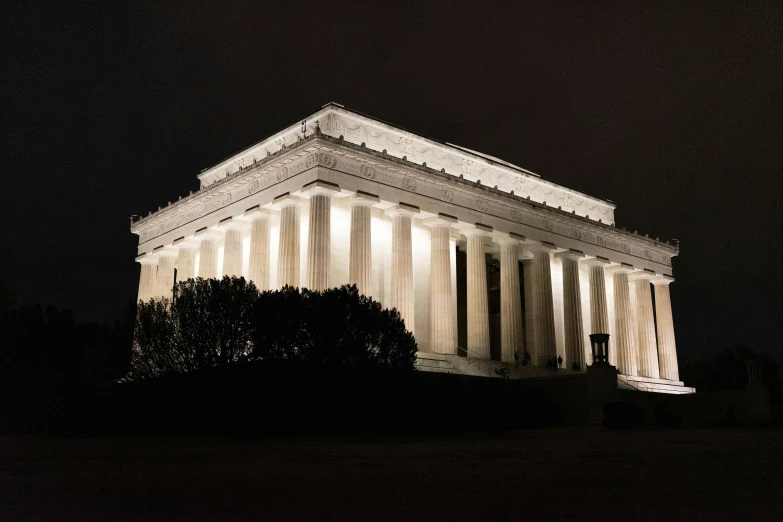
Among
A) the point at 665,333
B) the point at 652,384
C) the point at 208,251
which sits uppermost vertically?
the point at 208,251

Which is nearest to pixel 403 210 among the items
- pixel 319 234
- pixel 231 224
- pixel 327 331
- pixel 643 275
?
pixel 319 234

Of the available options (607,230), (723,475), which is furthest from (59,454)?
(607,230)

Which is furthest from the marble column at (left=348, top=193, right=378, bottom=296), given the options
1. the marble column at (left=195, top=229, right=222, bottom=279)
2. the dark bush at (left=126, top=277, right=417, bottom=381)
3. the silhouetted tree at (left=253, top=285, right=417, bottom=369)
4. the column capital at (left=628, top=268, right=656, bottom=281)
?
the column capital at (left=628, top=268, right=656, bottom=281)

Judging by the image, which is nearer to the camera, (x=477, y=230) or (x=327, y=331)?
(x=327, y=331)

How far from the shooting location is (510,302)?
179 feet

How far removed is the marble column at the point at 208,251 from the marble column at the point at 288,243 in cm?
889

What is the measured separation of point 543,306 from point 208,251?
2781cm

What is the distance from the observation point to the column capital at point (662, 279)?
6962 cm

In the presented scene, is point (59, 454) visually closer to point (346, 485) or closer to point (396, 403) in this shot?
point (346, 485)

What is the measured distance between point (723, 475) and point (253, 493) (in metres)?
8.92

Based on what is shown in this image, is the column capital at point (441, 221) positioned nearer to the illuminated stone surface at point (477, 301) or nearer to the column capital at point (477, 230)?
the column capital at point (477, 230)

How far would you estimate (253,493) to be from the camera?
10711 mm

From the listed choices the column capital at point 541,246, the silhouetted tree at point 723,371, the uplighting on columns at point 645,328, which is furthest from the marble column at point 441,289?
the silhouetted tree at point 723,371

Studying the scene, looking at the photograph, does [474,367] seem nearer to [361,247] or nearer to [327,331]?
[361,247]
